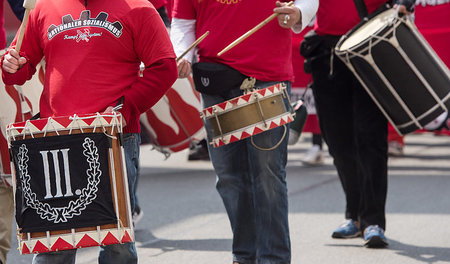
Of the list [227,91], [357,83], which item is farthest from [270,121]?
[357,83]

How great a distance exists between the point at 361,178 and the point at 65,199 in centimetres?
277

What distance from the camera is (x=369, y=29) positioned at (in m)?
5.23

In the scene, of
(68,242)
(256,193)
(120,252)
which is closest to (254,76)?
(256,193)

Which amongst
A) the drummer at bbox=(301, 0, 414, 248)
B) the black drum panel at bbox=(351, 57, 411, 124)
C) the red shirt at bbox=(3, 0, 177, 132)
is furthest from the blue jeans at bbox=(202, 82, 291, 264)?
the drummer at bbox=(301, 0, 414, 248)

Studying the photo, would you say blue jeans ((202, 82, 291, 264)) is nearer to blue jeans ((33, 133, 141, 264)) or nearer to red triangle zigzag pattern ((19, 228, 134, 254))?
blue jeans ((33, 133, 141, 264))

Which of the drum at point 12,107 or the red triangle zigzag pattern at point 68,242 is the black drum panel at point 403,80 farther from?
the red triangle zigzag pattern at point 68,242

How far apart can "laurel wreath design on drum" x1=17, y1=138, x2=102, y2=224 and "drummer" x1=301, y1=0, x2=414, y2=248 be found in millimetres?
2537

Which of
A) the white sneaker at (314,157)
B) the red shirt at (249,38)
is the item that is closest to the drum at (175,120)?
the red shirt at (249,38)

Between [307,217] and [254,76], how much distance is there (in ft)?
8.71

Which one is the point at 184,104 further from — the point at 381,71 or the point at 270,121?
the point at 270,121

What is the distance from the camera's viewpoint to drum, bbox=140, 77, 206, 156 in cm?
643

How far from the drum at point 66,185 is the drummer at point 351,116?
8.19 ft

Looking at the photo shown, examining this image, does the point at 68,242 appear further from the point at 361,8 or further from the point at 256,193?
the point at 361,8

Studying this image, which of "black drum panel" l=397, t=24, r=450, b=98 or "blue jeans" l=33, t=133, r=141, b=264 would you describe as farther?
"black drum panel" l=397, t=24, r=450, b=98
